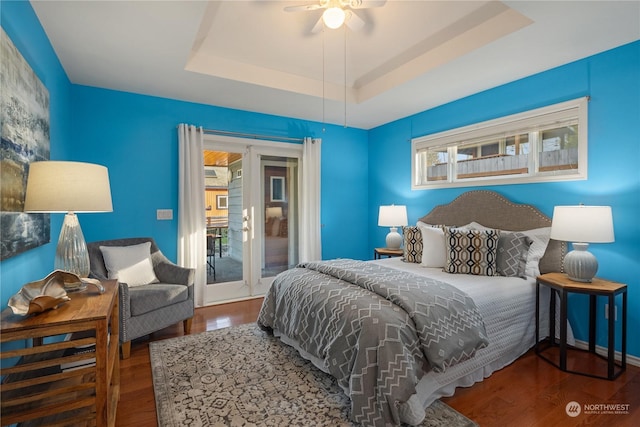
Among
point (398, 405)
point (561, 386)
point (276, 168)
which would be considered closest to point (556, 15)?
point (561, 386)

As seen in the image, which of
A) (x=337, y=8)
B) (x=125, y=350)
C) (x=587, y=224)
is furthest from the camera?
(x=125, y=350)

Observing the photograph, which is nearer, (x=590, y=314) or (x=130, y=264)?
(x=590, y=314)

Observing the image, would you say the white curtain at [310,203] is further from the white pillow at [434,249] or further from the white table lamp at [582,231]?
the white table lamp at [582,231]

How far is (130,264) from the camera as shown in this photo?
3.02m

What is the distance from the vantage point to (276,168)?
4559 mm

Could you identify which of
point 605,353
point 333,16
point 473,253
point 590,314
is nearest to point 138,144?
point 333,16

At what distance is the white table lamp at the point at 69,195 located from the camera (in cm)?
168

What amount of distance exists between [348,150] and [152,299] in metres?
3.53

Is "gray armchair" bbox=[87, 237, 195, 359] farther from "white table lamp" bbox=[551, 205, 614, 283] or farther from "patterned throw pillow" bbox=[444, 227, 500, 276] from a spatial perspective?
"white table lamp" bbox=[551, 205, 614, 283]

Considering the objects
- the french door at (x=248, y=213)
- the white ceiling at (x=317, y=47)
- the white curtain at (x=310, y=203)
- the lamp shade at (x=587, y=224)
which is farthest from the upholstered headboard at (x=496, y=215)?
the french door at (x=248, y=213)

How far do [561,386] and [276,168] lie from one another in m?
3.79

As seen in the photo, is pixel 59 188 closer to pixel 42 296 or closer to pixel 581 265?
pixel 42 296

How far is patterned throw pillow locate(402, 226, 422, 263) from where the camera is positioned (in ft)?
11.2

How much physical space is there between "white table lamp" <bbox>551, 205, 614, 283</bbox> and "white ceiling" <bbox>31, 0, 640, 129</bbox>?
135 cm
